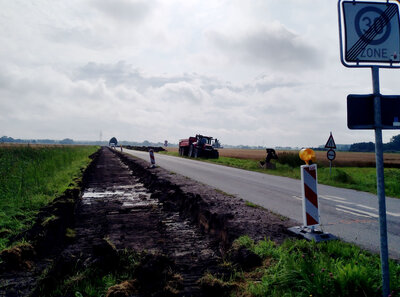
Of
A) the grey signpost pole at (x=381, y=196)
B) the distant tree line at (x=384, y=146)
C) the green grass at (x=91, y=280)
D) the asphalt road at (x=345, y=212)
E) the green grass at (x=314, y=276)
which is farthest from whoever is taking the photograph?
the distant tree line at (x=384, y=146)

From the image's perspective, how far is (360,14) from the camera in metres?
2.70

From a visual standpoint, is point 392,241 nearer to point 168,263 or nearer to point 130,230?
point 168,263

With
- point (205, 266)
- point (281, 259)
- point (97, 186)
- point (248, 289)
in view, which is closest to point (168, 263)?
point (205, 266)

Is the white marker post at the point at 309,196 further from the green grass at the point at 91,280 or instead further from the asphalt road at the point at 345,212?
the green grass at the point at 91,280

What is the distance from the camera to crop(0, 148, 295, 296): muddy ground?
3.13 meters

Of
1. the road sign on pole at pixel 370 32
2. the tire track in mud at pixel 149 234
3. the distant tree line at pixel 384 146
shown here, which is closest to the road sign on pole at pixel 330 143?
the tire track in mud at pixel 149 234

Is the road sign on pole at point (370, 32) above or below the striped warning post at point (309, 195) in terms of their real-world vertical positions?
above

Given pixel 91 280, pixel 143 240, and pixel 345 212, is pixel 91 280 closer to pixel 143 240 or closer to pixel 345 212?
pixel 143 240

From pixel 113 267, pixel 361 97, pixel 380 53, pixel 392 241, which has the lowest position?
pixel 392 241

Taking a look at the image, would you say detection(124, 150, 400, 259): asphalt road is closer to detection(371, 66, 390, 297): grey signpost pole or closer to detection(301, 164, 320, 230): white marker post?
detection(301, 164, 320, 230): white marker post

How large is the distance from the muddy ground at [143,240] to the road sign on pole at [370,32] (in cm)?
256

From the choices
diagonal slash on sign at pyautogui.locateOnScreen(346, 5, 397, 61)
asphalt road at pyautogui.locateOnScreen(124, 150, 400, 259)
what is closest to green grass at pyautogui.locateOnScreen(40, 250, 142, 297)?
diagonal slash on sign at pyautogui.locateOnScreen(346, 5, 397, 61)

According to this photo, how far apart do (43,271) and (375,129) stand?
4.06 m

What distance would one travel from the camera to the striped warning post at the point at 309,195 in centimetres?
455
